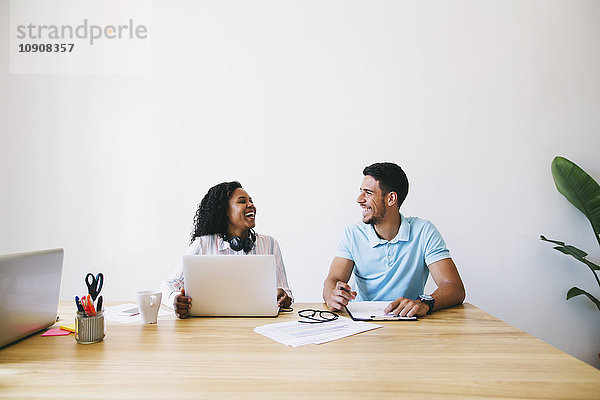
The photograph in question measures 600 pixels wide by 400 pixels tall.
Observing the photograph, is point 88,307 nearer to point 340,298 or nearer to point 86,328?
point 86,328

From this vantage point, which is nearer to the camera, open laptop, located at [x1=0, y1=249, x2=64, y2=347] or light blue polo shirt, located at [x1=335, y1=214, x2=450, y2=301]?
open laptop, located at [x1=0, y1=249, x2=64, y2=347]

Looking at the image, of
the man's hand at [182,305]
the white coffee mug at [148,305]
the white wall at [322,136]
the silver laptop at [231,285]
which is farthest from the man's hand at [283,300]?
the white wall at [322,136]

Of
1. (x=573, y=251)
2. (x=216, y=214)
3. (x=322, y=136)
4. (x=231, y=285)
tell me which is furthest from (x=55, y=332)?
(x=573, y=251)

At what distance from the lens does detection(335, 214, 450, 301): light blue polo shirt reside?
88.4 inches

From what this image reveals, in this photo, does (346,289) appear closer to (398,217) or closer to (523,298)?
(398,217)

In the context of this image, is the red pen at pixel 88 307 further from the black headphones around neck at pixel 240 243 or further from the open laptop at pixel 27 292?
the black headphones around neck at pixel 240 243

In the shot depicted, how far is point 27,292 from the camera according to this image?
1355mm

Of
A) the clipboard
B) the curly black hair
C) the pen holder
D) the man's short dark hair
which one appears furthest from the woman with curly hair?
the pen holder

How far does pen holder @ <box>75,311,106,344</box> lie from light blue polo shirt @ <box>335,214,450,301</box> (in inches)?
50.7

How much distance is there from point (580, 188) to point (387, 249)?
1.44m

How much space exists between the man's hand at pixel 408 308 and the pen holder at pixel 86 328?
100cm

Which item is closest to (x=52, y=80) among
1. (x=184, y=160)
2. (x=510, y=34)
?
(x=184, y=160)

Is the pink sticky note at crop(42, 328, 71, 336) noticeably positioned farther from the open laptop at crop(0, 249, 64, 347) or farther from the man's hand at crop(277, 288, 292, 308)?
the man's hand at crop(277, 288, 292, 308)

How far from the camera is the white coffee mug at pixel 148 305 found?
5.03 ft
